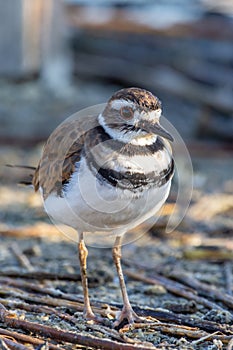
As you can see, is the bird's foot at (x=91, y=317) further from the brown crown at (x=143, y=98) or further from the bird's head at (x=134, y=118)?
the brown crown at (x=143, y=98)

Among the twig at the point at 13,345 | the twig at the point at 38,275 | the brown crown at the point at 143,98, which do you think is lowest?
the twig at the point at 38,275

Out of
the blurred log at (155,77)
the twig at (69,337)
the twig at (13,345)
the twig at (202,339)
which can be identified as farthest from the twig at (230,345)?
the blurred log at (155,77)

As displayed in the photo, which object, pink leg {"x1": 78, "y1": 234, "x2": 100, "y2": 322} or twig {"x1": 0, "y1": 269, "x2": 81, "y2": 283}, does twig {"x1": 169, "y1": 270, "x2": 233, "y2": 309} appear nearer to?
twig {"x1": 0, "y1": 269, "x2": 81, "y2": 283}

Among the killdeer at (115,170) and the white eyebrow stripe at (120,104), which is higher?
the white eyebrow stripe at (120,104)

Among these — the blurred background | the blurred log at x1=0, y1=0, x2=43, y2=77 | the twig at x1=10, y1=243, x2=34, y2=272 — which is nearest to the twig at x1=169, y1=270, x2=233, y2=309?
the twig at x1=10, y1=243, x2=34, y2=272

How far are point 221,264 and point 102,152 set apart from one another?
5.66 feet

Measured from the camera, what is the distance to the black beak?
12.5 feet

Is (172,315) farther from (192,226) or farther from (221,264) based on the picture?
(192,226)

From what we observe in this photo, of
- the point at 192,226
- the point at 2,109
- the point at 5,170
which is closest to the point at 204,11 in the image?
the point at 2,109

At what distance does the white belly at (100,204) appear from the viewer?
3734 millimetres

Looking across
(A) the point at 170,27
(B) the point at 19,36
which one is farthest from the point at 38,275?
(A) the point at 170,27

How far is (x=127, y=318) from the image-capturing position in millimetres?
3926

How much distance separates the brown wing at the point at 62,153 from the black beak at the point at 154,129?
298mm

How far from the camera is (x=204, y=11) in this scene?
9516 millimetres
